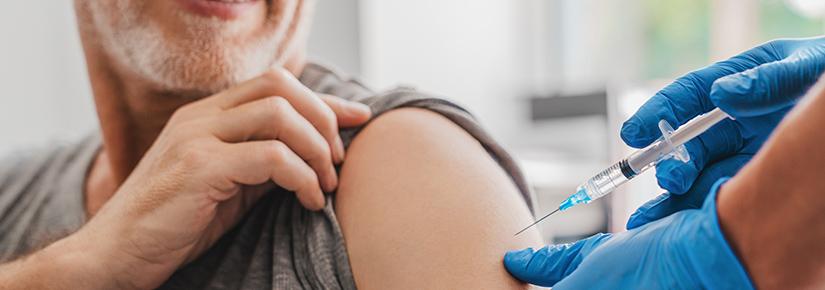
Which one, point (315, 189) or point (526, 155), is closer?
point (315, 189)

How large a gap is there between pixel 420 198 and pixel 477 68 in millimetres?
3541

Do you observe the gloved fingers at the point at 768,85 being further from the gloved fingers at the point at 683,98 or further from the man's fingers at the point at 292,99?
the man's fingers at the point at 292,99

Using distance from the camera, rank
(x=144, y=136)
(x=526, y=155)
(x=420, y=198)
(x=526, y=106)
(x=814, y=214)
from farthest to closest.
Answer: (x=526, y=106) → (x=526, y=155) → (x=144, y=136) → (x=420, y=198) → (x=814, y=214)

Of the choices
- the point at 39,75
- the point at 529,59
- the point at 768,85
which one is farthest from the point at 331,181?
the point at 529,59

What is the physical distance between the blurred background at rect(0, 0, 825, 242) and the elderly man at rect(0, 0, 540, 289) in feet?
5.96

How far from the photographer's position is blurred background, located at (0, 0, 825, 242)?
9.71 feet

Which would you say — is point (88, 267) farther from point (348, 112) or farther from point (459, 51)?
point (459, 51)

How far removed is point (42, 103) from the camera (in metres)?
2.99

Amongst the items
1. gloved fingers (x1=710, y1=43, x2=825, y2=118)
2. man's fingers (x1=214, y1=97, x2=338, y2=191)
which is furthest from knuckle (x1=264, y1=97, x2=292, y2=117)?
gloved fingers (x1=710, y1=43, x2=825, y2=118)

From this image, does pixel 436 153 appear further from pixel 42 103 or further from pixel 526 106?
pixel 526 106

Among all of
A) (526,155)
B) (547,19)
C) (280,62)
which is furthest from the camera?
(547,19)

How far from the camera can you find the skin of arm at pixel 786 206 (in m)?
0.51

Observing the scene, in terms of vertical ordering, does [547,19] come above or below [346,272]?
below

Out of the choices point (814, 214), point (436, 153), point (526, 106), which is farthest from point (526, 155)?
point (814, 214)
